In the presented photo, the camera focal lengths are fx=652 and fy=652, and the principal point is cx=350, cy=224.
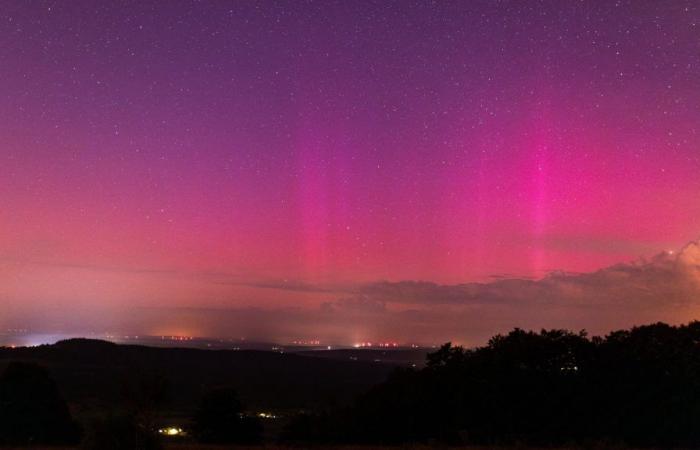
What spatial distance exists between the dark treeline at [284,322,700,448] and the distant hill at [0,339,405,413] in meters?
28.7

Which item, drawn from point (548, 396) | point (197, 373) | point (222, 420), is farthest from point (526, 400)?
point (197, 373)

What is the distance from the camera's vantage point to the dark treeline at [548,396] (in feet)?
90.2

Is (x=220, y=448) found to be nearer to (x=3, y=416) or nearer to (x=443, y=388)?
(x=443, y=388)

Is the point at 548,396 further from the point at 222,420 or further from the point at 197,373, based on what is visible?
the point at 197,373

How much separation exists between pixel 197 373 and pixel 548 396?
368ft

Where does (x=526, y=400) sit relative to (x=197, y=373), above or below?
above

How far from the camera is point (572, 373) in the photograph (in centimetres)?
3119

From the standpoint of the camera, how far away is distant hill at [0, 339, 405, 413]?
88.5m

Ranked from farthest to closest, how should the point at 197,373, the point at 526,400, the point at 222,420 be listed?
the point at 197,373
the point at 222,420
the point at 526,400

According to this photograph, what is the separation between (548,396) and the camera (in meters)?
29.3

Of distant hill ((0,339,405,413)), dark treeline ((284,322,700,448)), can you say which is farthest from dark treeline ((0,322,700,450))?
distant hill ((0,339,405,413))

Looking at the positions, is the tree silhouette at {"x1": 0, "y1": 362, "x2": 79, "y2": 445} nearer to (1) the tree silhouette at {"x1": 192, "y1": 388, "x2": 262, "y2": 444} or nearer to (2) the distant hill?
(1) the tree silhouette at {"x1": 192, "y1": 388, "x2": 262, "y2": 444}

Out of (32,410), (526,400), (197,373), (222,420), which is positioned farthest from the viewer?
(197,373)

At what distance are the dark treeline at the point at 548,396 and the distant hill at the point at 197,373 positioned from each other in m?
28.7
